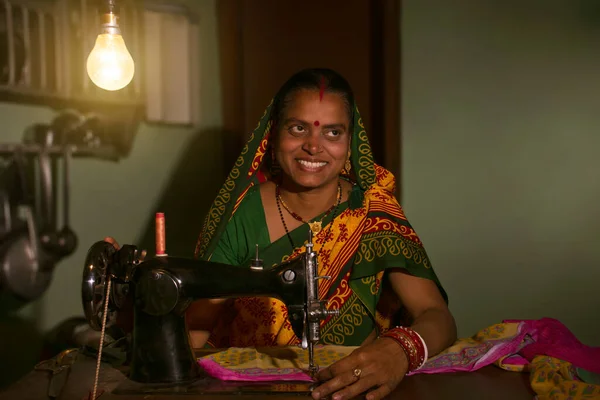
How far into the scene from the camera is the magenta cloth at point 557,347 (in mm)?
1517

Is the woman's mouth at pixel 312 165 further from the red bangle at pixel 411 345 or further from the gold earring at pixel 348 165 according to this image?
the red bangle at pixel 411 345

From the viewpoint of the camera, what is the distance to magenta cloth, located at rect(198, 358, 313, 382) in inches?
56.2

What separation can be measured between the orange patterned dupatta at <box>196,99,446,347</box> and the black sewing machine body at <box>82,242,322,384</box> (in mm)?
496

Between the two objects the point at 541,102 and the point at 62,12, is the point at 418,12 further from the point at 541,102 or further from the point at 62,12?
the point at 62,12

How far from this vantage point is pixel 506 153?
2.96 m

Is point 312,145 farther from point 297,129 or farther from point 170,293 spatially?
point 170,293

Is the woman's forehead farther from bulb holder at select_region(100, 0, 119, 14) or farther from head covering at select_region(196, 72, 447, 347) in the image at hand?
bulb holder at select_region(100, 0, 119, 14)

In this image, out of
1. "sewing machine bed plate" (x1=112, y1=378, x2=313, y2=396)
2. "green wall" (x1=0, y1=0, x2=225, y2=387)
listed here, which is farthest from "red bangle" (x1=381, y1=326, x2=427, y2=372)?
"green wall" (x1=0, y1=0, x2=225, y2=387)

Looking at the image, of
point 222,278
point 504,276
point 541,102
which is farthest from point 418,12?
point 222,278

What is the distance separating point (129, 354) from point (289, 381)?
0.37 m

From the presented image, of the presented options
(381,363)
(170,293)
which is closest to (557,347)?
(381,363)

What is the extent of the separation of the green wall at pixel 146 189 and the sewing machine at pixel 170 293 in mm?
1535

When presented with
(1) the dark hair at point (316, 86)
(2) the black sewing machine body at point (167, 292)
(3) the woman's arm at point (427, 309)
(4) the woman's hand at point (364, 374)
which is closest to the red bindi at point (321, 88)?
(1) the dark hair at point (316, 86)

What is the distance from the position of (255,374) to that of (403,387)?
0.31 meters
